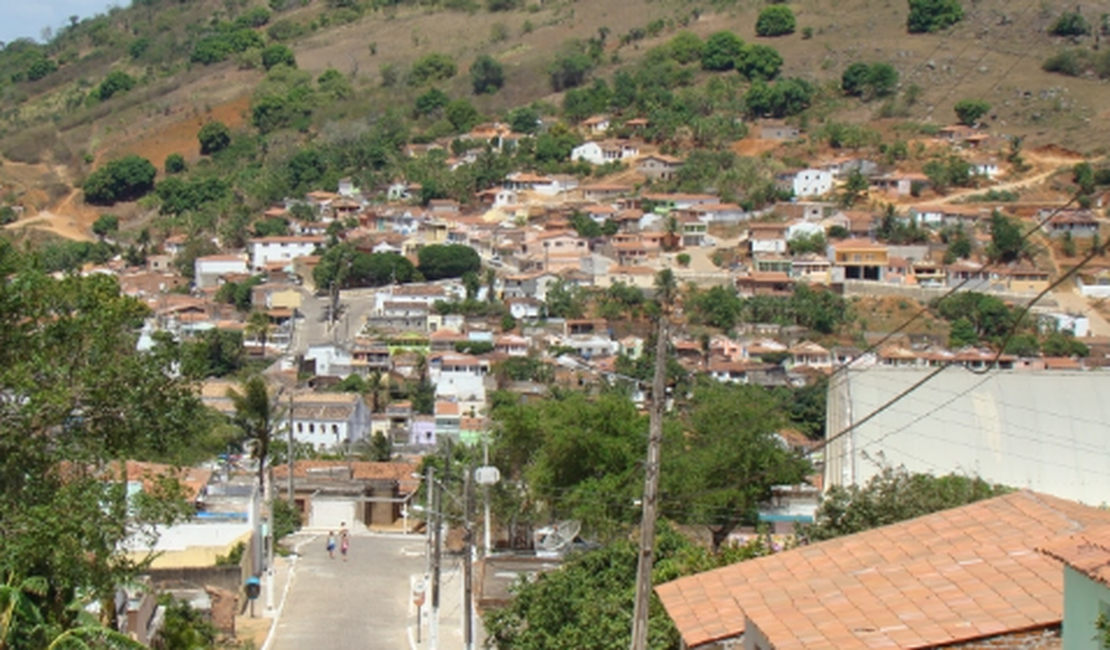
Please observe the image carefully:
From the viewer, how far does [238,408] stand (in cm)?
2348

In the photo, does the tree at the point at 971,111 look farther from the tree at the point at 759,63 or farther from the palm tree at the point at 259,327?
the palm tree at the point at 259,327

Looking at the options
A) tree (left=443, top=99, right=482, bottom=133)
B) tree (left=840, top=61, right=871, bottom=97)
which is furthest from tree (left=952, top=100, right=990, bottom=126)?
tree (left=443, top=99, right=482, bottom=133)

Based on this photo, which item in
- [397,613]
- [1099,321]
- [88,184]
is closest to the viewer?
[397,613]

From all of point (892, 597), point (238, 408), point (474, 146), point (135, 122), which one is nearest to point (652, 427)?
point (892, 597)

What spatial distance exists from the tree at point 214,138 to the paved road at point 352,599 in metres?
54.7

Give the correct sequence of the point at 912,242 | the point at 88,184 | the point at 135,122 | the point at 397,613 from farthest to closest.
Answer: the point at 135,122 < the point at 88,184 < the point at 912,242 < the point at 397,613

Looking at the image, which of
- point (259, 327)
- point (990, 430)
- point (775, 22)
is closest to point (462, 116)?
point (775, 22)

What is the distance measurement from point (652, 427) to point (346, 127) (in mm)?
62865

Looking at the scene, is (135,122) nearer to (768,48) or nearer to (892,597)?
(768,48)

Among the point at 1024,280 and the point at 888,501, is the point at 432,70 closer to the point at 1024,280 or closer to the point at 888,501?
the point at 1024,280

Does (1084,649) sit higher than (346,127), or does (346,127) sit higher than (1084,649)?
(1084,649)

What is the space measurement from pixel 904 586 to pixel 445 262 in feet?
142

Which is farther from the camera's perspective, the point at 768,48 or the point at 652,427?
the point at 768,48

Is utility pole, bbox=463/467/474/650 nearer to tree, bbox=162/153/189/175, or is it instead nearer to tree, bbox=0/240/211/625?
tree, bbox=0/240/211/625
